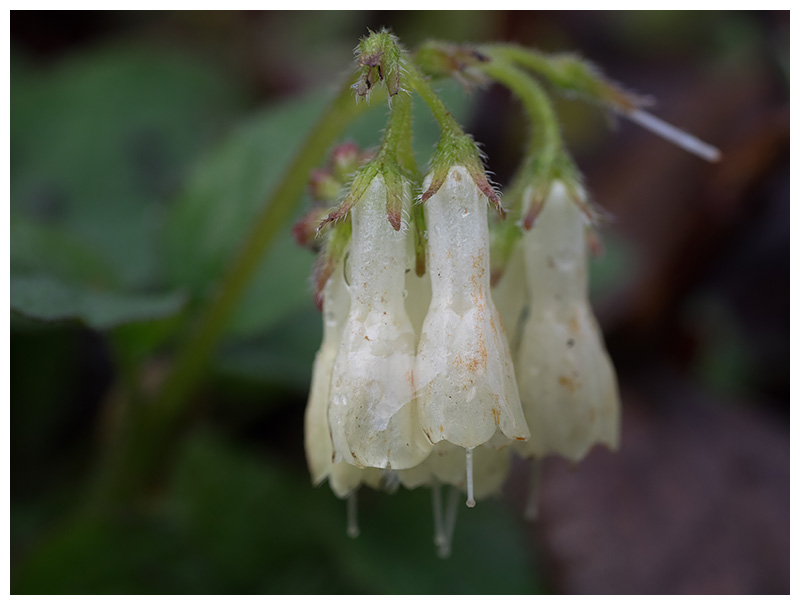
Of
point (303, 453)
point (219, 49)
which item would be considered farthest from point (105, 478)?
point (219, 49)

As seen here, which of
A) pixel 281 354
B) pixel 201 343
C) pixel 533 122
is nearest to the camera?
pixel 533 122

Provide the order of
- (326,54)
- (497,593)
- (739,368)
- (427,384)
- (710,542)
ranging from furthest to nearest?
(326,54)
(739,368)
(710,542)
(497,593)
(427,384)

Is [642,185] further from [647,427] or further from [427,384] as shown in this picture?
[427,384]

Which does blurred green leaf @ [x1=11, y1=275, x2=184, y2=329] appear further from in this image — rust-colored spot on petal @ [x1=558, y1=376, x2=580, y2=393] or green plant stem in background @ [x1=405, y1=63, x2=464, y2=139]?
rust-colored spot on petal @ [x1=558, y1=376, x2=580, y2=393]

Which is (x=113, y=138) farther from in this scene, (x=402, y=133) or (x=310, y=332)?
(x=402, y=133)

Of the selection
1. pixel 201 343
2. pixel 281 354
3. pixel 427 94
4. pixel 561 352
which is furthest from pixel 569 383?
pixel 281 354

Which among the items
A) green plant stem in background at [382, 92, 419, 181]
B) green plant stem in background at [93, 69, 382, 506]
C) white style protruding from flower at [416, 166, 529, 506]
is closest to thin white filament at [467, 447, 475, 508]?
white style protruding from flower at [416, 166, 529, 506]
